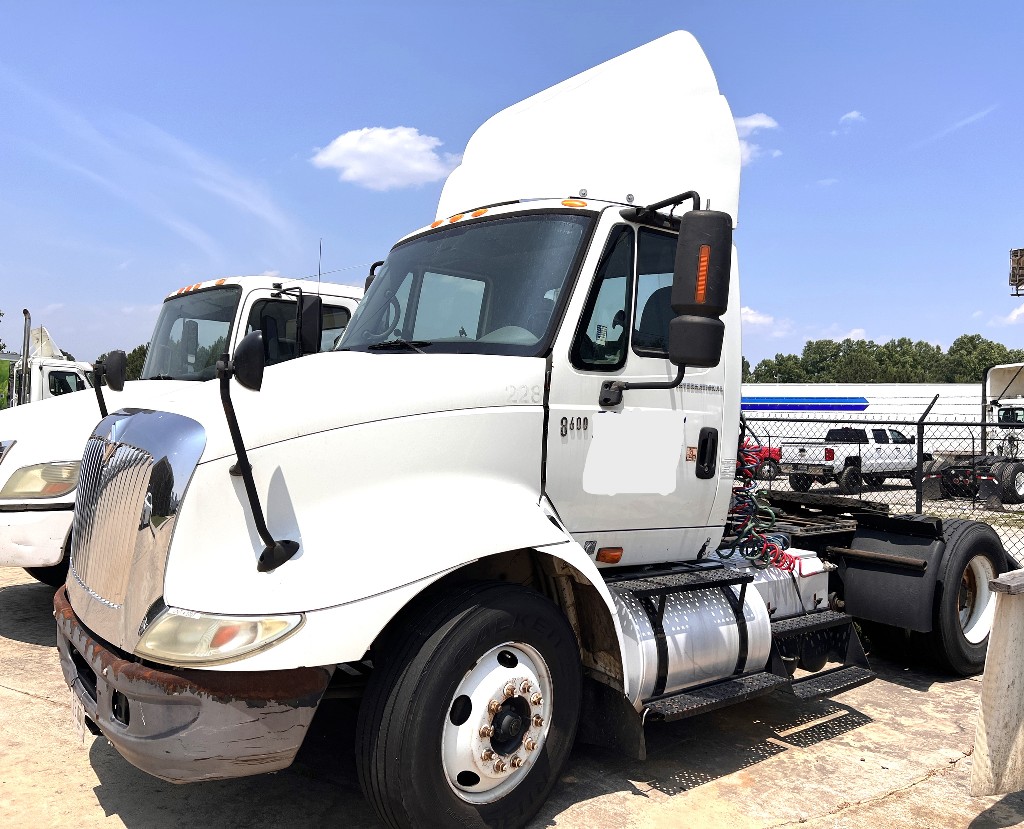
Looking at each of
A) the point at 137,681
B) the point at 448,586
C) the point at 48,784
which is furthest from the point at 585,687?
the point at 48,784

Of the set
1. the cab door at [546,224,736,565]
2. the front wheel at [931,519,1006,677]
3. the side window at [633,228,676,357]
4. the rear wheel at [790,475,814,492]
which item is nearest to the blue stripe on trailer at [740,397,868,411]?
the rear wheel at [790,475,814,492]

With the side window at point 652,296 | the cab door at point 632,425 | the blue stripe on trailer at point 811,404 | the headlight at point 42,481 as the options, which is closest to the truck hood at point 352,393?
the cab door at point 632,425

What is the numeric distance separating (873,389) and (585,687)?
98.2 ft

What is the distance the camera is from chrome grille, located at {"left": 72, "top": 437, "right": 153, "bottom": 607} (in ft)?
10.8

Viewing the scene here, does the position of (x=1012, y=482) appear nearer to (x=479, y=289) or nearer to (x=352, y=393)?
(x=479, y=289)

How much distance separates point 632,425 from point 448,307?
1.07m

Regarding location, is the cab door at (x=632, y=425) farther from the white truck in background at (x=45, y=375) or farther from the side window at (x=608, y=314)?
the white truck in background at (x=45, y=375)

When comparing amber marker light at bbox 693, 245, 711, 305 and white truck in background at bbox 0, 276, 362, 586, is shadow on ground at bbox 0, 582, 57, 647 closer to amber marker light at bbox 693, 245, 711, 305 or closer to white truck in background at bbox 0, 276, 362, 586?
white truck in background at bbox 0, 276, 362, 586

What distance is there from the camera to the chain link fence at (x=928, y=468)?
14.9 m

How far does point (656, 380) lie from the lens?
4.36 m

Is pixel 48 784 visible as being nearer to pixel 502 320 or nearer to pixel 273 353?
pixel 502 320

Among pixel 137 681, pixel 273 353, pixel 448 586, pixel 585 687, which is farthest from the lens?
pixel 273 353

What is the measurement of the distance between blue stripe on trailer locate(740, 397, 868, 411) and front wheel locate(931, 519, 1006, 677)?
81.5 ft

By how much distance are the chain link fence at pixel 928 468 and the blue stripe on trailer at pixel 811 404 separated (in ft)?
26.9
